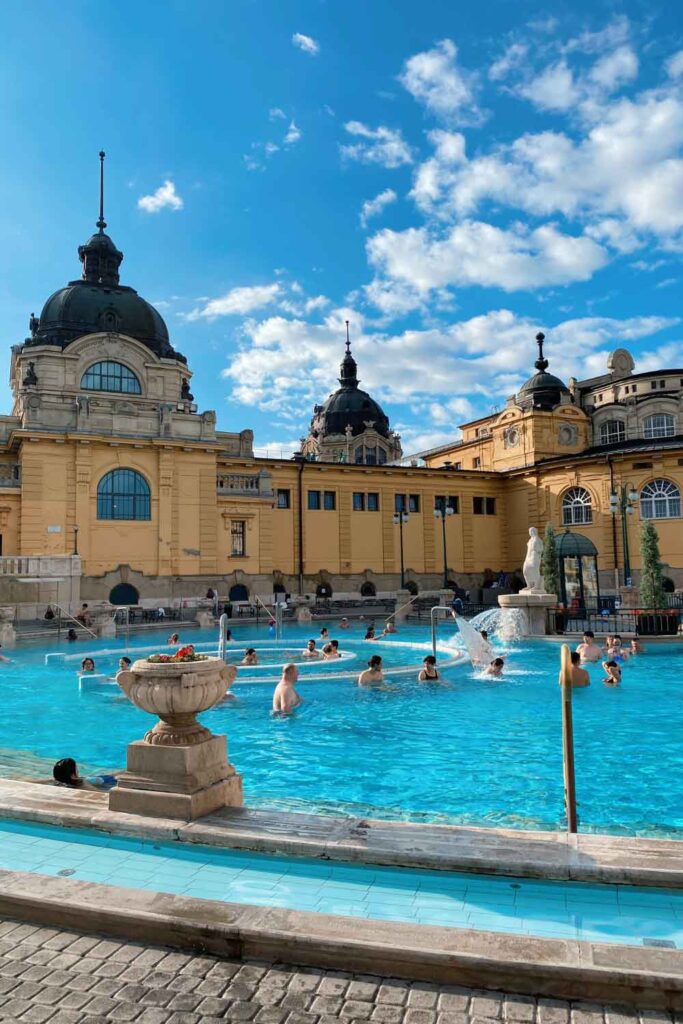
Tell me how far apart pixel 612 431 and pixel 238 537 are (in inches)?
1149

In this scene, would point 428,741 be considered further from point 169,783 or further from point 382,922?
point 382,922

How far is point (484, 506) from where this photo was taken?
51844mm

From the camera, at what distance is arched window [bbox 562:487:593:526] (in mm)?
45375

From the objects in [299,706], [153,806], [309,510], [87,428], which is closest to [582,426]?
[309,510]

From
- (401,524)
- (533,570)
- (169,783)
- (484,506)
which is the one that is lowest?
(169,783)

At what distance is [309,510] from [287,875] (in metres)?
40.7

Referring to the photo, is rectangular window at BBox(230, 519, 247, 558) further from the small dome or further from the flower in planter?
the flower in planter

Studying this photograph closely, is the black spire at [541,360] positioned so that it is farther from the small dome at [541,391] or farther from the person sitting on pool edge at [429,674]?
the person sitting on pool edge at [429,674]

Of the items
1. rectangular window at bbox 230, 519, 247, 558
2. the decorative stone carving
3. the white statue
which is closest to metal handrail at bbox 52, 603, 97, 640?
rectangular window at bbox 230, 519, 247, 558

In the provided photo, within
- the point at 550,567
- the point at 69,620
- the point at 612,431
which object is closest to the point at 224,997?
the point at 69,620

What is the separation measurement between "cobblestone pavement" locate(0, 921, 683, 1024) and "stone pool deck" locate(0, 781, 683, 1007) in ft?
0.28

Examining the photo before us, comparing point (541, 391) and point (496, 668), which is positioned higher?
point (541, 391)

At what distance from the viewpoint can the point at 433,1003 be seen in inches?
147

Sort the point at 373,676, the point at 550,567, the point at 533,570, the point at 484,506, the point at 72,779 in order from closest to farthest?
the point at 72,779 < the point at 373,676 < the point at 533,570 < the point at 550,567 < the point at 484,506
